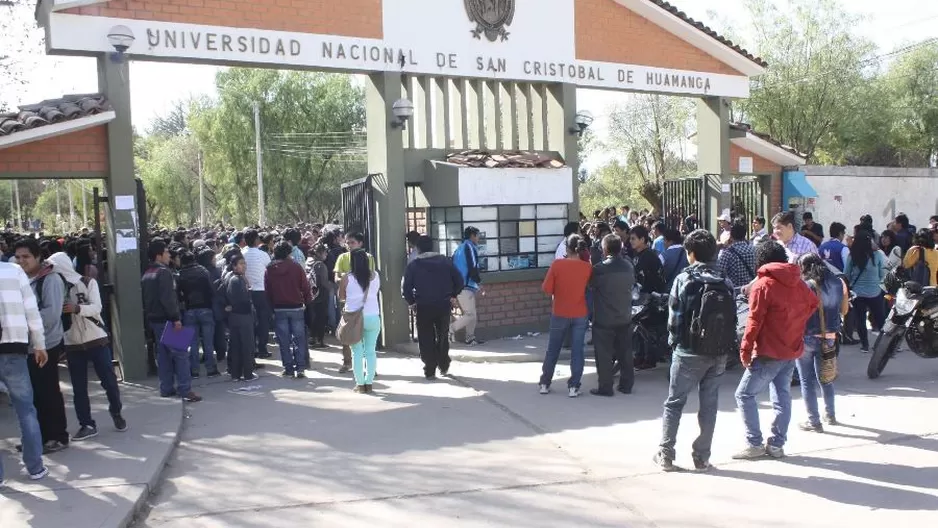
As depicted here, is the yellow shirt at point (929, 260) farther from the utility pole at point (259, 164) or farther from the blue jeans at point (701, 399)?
the utility pole at point (259, 164)

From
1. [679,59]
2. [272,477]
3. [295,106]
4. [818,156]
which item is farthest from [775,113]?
[272,477]

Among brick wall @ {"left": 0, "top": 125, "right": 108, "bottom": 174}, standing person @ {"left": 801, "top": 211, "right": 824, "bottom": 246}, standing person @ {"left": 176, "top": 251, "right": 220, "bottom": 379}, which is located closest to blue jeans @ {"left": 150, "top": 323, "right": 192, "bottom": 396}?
standing person @ {"left": 176, "top": 251, "right": 220, "bottom": 379}

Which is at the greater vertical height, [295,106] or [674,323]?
[295,106]

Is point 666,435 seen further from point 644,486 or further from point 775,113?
point 775,113

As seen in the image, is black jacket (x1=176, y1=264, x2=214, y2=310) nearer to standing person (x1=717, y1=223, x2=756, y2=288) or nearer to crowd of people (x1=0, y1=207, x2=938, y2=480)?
crowd of people (x1=0, y1=207, x2=938, y2=480)

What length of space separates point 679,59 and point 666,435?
33.1 ft

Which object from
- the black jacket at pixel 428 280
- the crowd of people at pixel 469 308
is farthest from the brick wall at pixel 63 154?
the black jacket at pixel 428 280

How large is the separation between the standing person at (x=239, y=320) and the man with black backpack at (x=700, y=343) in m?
5.66

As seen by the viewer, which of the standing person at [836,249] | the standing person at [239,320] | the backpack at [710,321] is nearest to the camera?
the backpack at [710,321]

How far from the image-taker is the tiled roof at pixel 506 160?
39.5ft

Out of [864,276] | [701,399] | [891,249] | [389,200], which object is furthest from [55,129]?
[891,249]

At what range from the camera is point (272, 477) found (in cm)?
616

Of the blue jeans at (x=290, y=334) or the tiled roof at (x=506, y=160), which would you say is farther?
the tiled roof at (x=506, y=160)

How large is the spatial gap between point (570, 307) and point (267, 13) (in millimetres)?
5612
